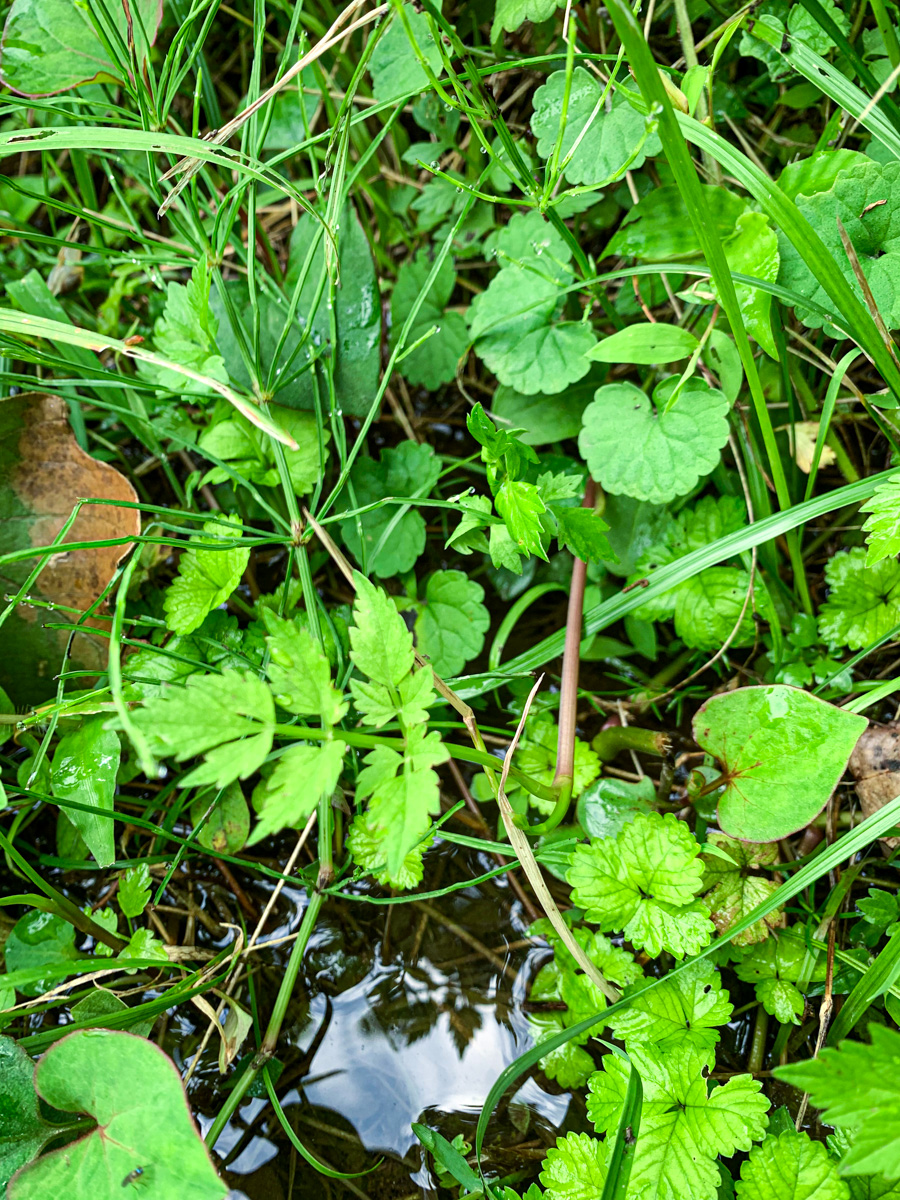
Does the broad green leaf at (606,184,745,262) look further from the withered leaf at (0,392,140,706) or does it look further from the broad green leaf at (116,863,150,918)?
the broad green leaf at (116,863,150,918)

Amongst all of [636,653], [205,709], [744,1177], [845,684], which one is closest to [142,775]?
[205,709]

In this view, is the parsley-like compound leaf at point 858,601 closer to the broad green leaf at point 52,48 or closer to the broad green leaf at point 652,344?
the broad green leaf at point 652,344

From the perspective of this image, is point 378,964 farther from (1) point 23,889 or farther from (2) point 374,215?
(2) point 374,215

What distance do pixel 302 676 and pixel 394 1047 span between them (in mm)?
775

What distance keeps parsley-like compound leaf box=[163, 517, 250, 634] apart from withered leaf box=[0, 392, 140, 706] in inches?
5.7

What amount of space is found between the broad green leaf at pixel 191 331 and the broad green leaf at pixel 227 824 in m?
0.68

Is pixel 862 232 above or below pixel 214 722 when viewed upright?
above

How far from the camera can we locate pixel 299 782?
2.51 ft

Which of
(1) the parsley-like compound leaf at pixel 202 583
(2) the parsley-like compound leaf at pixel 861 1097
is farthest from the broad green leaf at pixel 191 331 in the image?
(2) the parsley-like compound leaf at pixel 861 1097

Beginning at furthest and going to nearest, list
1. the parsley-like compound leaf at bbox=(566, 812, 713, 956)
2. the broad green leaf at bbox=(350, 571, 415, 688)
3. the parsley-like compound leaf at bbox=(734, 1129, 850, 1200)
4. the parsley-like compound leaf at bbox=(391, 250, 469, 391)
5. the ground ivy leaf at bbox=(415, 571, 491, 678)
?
the parsley-like compound leaf at bbox=(391, 250, 469, 391)
the ground ivy leaf at bbox=(415, 571, 491, 678)
the parsley-like compound leaf at bbox=(566, 812, 713, 956)
the parsley-like compound leaf at bbox=(734, 1129, 850, 1200)
the broad green leaf at bbox=(350, 571, 415, 688)

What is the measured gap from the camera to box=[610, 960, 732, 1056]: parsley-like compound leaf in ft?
3.64

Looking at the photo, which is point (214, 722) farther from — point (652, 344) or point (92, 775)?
point (652, 344)

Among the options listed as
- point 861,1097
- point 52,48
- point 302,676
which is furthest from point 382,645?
point 52,48

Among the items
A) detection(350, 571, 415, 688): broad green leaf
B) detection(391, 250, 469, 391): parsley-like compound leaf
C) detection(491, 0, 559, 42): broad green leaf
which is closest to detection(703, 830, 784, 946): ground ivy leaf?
detection(350, 571, 415, 688): broad green leaf
